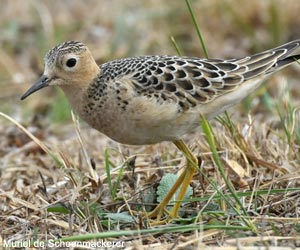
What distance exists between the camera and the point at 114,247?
425 centimetres

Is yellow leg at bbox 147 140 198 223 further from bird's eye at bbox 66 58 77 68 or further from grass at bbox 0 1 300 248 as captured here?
bird's eye at bbox 66 58 77 68

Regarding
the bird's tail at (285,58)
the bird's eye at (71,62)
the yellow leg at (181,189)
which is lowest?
the yellow leg at (181,189)

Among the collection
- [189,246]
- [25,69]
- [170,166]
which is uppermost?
[25,69]

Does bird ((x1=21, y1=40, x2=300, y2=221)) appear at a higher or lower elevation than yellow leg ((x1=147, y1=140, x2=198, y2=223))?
higher

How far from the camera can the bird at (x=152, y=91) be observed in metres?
4.67

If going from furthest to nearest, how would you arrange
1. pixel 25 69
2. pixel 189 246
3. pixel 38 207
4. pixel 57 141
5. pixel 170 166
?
pixel 25 69, pixel 57 141, pixel 170 166, pixel 38 207, pixel 189 246

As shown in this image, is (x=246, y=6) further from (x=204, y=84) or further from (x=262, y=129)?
(x=204, y=84)

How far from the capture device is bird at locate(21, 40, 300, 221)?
4668 millimetres

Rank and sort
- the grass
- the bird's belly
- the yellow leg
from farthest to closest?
the yellow leg
the bird's belly
the grass

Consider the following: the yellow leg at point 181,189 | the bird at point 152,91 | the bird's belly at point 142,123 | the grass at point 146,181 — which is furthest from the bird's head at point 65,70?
the yellow leg at point 181,189

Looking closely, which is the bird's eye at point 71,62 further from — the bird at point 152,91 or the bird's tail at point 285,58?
the bird's tail at point 285,58

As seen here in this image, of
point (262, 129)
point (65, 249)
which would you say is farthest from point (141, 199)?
point (262, 129)

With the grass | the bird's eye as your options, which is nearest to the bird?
the bird's eye

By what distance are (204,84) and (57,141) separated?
2.41 meters
